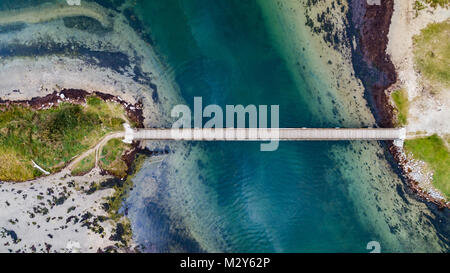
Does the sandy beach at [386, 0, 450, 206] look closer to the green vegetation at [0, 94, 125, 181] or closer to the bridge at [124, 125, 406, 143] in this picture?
the bridge at [124, 125, 406, 143]

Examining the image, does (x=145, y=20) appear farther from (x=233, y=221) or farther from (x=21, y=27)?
(x=233, y=221)

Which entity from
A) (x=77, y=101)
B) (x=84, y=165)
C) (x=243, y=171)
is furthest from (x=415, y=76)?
(x=84, y=165)

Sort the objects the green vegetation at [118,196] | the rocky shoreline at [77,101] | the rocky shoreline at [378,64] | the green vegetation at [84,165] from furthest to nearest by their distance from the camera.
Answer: the green vegetation at [118,196] < the green vegetation at [84,165] < the rocky shoreline at [77,101] < the rocky shoreline at [378,64]

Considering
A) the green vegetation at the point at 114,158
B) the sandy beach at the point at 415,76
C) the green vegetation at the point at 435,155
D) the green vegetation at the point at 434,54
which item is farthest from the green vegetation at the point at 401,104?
the green vegetation at the point at 114,158

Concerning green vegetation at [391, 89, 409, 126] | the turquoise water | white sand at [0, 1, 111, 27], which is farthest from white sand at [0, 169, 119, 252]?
green vegetation at [391, 89, 409, 126]

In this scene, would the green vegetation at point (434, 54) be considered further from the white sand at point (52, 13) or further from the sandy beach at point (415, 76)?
the white sand at point (52, 13)
